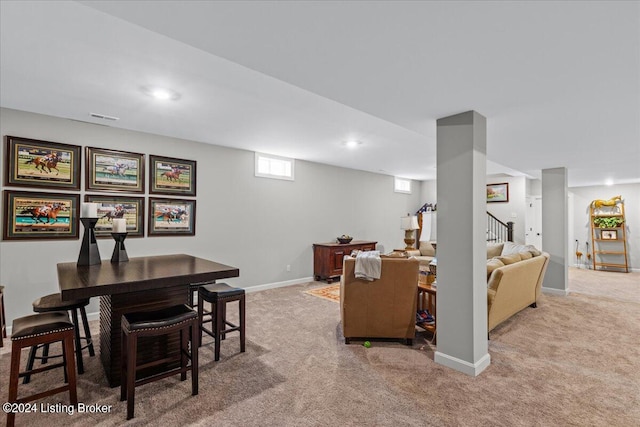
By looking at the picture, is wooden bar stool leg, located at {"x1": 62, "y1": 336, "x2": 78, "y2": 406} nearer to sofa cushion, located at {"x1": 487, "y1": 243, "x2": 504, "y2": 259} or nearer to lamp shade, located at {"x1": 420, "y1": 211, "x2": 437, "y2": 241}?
sofa cushion, located at {"x1": 487, "y1": 243, "x2": 504, "y2": 259}

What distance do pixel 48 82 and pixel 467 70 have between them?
3.44 m

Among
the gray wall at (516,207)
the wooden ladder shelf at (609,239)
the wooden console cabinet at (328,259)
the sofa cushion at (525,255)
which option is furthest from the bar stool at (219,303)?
the wooden ladder shelf at (609,239)

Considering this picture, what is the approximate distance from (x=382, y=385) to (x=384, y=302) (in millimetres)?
880

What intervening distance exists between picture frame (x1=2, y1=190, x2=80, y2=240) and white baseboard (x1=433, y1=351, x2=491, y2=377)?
170 inches

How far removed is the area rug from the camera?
16.7 feet

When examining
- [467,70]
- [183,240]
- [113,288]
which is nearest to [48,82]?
[113,288]

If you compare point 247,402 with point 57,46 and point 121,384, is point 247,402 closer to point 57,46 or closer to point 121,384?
point 121,384

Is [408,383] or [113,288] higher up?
[113,288]

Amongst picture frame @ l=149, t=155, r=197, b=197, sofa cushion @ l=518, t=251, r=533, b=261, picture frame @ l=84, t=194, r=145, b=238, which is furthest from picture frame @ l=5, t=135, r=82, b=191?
sofa cushion @ l=518, t=251, r=533, b=261

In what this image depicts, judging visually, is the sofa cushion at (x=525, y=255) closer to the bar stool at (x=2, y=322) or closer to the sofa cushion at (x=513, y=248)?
the sofa cushion at (x=513, y=248)

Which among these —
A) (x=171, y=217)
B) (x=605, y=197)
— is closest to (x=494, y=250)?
(x=605, y=197)

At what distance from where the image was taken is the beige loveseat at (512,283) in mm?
3395

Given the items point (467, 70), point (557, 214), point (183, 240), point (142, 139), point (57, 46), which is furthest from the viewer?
point (557, 214)

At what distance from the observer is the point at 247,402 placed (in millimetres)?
2242
